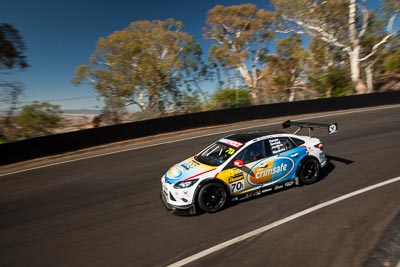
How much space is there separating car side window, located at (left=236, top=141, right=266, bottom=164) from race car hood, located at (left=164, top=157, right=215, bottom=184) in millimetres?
771

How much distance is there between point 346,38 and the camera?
32.8m

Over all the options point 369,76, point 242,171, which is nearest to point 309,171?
point 242,171

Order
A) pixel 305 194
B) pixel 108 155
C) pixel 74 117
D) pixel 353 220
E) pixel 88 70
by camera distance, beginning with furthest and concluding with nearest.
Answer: pixel 88 70 < pixel 74 117 < pixel 108 155 < pixel 305 194 < pixel 353 220

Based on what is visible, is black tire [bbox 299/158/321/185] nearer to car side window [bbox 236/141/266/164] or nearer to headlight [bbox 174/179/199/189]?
car side window [bbox 236/141/266/164]

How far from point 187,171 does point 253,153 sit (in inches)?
61.7

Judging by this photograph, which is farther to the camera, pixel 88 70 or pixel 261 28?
pixel 261 28

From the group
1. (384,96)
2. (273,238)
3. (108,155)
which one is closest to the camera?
(273,238)

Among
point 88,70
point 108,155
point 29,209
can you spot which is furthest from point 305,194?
point 88,70

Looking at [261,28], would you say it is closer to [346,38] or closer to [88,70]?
[346,38]

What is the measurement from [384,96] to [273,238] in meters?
20.2

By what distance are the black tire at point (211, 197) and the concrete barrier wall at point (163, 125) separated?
965 centimetres

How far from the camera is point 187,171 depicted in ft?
22.9

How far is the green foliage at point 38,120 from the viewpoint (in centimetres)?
1646

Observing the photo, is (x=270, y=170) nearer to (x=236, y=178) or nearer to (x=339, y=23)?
(x=236, y=178)
